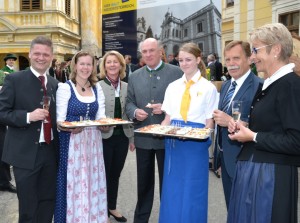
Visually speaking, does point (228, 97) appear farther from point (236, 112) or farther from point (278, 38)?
point (278, 38)

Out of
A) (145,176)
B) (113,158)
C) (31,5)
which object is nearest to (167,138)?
(145,176)

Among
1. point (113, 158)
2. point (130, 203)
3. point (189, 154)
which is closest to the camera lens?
point (189, 154)

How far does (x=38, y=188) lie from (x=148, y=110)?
4.51 feet

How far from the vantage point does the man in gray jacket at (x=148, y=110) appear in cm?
361

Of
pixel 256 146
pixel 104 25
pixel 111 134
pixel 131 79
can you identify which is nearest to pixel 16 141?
pixel 111 134

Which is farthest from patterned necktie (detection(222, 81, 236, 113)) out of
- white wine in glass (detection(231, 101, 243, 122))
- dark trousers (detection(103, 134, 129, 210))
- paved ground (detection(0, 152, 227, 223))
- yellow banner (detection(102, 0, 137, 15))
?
yellow banner (detection(102, 0, 137, 15))

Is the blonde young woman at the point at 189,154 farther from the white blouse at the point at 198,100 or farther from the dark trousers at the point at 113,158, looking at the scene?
the dark trousers at the point at 113,158

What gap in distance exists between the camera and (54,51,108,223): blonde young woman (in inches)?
131

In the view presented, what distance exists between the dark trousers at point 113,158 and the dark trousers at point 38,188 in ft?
2.75

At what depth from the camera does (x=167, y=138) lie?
3277mm

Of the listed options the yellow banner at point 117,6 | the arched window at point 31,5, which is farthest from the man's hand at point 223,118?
the arched window at point 31,5

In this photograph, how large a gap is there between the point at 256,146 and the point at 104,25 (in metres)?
6.32

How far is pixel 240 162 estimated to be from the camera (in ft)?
8.02

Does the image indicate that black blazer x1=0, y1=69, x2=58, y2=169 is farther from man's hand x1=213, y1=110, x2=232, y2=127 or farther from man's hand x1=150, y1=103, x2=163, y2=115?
man's hand x1=213, y1=110, x2=232, y2=127
